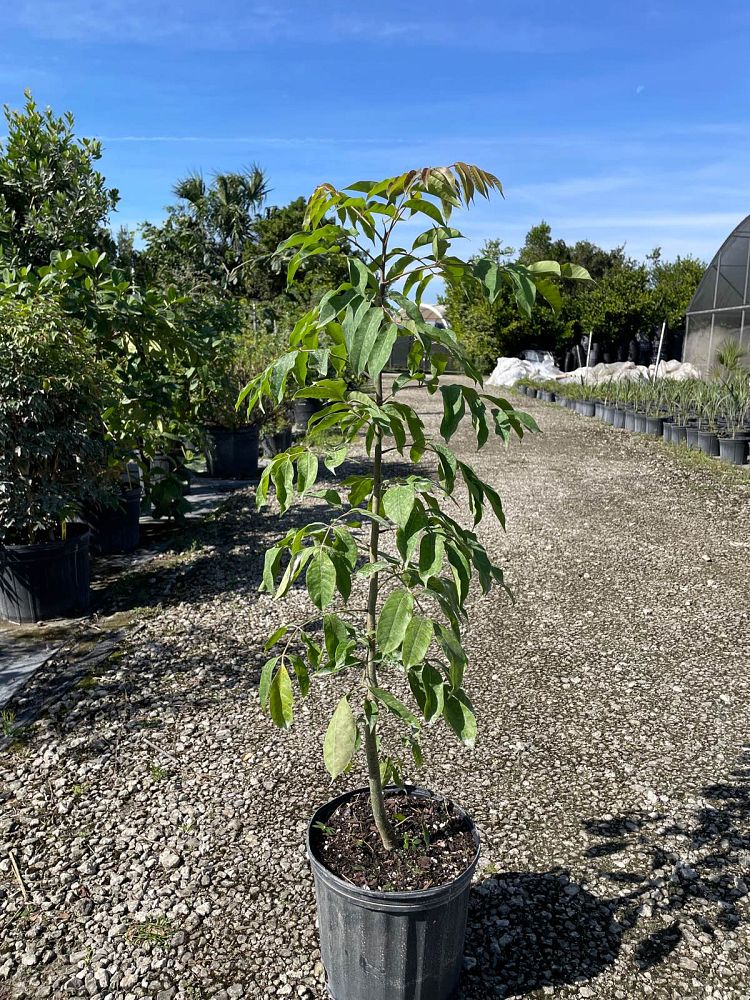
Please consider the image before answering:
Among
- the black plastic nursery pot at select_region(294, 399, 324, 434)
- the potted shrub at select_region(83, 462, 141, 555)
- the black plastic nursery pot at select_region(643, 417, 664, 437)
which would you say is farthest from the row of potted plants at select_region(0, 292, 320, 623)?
the black plastic nursery pot at select_region(643, 417, 664, 437)

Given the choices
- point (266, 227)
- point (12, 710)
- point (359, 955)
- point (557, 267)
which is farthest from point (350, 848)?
point (266, 227)

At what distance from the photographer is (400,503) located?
4.56 ft

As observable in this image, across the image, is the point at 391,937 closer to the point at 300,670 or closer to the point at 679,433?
the point at 300,670

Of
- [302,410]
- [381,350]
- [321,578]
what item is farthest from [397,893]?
[302,410]

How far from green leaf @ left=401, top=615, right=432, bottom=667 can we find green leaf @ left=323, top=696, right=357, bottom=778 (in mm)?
222

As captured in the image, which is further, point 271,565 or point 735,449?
point 735,449

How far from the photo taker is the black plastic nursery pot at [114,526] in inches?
212

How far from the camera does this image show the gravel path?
6.46ft

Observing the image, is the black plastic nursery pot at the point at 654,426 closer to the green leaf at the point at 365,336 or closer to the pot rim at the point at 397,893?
the pot rim at the point at 397,893

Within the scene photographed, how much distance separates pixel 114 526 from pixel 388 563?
13.9 ft

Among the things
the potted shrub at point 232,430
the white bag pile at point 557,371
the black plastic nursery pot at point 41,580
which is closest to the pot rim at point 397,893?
the black plastic nursery pot at point 41,580

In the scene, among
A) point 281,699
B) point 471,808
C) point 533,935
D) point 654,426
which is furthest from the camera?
point 654,426

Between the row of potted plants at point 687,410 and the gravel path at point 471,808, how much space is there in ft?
19.1

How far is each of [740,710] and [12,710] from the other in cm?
319
